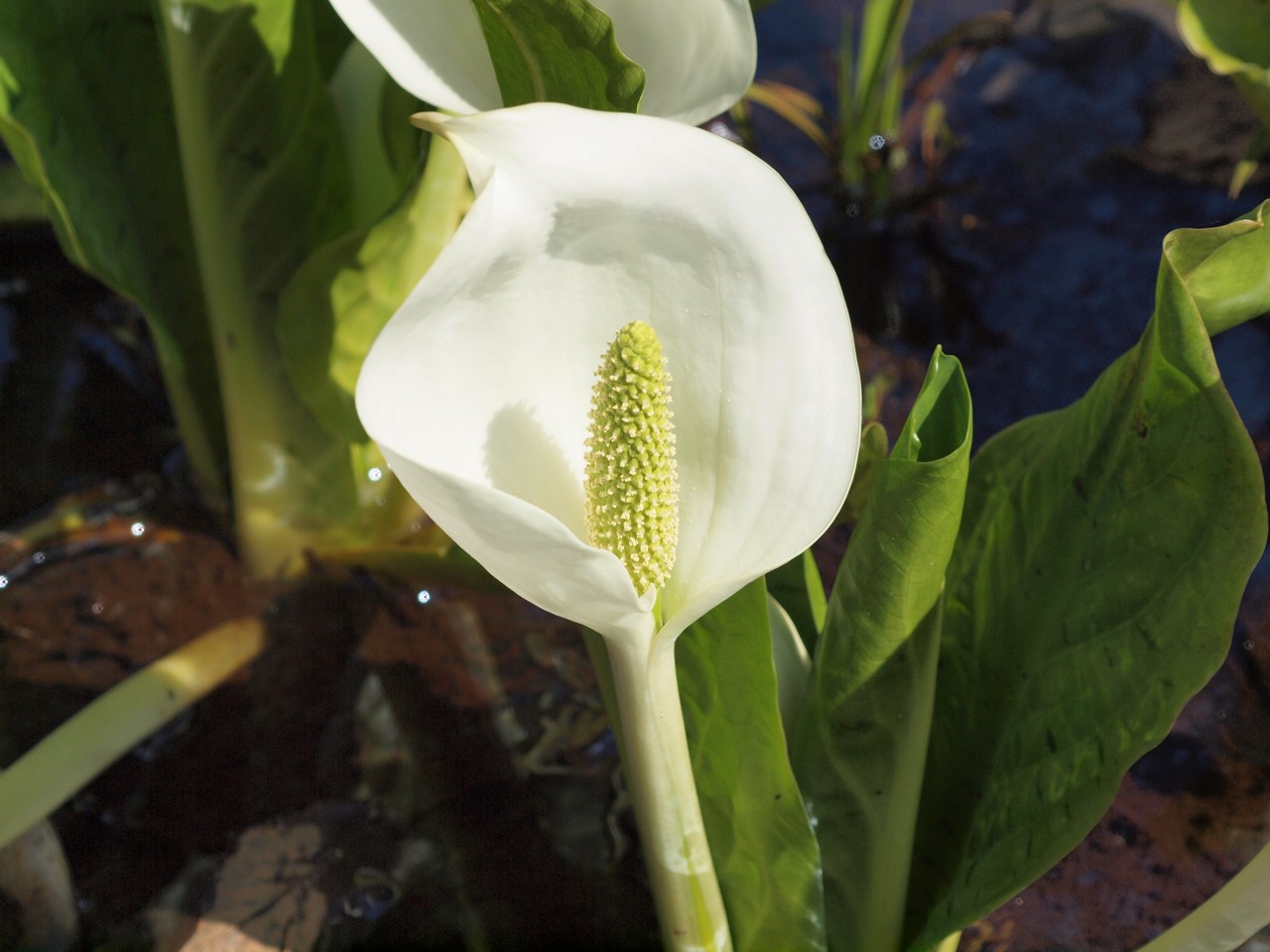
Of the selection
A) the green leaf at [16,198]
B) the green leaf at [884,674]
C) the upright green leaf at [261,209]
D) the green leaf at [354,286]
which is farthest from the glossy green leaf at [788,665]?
the green leaf at [16,198]

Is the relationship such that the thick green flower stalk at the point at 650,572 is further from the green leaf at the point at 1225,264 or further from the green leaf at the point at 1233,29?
the green leaf at the point at 1233,29

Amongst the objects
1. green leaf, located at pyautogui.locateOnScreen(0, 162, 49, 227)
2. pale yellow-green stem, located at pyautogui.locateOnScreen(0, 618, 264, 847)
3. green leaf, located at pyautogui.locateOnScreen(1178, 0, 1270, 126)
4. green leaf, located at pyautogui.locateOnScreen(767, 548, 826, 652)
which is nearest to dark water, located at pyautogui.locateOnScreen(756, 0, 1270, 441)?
green leaf, located at pyautogui.locateOnScreen(1178, 0, 1270, 126)

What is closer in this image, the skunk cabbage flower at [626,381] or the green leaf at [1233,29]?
the skunk cabbage flower at [626,381]

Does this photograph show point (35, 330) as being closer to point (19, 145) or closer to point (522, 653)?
point (19, 145)

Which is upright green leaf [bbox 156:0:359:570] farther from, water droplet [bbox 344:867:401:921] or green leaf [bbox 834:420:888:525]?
green leaf [bbox 834:420:888:525]

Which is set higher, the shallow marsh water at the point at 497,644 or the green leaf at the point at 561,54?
the green leaf at the point at 561,54

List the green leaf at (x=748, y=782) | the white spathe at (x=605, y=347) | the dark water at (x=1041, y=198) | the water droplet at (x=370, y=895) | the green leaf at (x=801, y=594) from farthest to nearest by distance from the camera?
the dark water at (x=1041, y=198), the water droplet at (x=370, y=895), the green leaf at (x=801, y=594), the green leaf at (x=748, y=782), the white spathe at (x=605, y=347)

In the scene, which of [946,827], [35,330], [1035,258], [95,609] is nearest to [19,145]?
[95,609]
